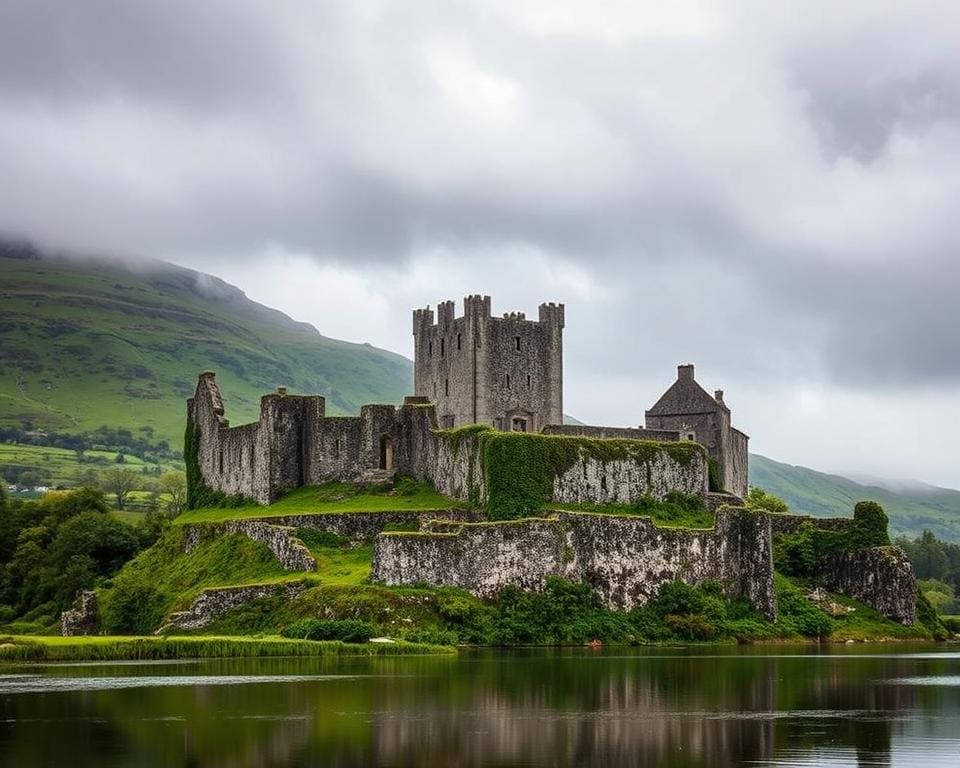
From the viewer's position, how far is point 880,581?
76250mm

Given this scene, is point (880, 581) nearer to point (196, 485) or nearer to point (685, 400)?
point (685, 400)

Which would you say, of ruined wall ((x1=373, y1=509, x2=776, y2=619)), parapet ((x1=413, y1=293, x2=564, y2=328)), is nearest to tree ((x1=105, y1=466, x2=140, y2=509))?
parapet ((x1=413, y1=293, x2=564, y2=328))

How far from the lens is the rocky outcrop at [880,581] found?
76.1m

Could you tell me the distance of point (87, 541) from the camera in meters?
84.3

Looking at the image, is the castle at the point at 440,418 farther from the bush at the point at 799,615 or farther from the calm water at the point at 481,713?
the calm water at the point at 481,713

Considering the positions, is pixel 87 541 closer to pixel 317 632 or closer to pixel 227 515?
pixel 227 515

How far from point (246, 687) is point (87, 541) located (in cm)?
4275

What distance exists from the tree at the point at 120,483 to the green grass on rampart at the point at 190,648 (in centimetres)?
10735

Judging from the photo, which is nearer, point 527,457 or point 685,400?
point 527,457

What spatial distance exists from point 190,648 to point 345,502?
1850cm

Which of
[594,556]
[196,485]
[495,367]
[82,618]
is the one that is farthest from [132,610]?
[495,367]

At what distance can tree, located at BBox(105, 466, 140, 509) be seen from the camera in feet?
562

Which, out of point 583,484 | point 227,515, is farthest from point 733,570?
point 227,515

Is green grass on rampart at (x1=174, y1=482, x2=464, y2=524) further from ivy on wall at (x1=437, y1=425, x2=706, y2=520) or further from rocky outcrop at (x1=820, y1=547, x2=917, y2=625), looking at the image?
rocky outcrop at (x1=820, y1=547, x2=917, y2=625)
